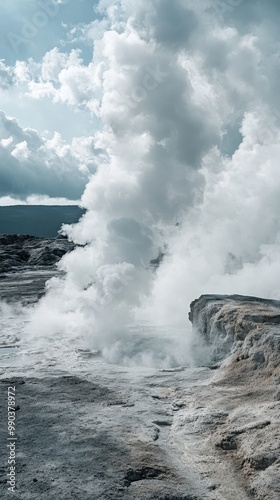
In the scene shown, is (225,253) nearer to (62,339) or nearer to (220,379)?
(62,339)

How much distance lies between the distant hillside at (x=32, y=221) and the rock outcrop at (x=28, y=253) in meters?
100

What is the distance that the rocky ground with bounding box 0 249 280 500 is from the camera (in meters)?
4.65

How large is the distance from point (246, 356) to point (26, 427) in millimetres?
4136

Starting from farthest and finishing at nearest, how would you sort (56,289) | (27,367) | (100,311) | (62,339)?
(56,289) → (100,311) → (62,339) → (27,367)

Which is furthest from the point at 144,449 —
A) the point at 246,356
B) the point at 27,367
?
the point at 27,367

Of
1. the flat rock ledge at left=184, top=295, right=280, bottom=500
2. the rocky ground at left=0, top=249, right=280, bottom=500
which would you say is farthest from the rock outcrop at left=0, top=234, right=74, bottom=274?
the rocky ground at left=0, top=249, right=280, bottom=500

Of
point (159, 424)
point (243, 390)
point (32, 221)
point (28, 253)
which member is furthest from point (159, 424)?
point (32, 221)

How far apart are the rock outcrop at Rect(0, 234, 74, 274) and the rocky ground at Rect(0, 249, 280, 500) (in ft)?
101

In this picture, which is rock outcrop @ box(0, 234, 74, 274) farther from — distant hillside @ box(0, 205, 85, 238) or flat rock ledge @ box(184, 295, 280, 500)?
distant hillside @ box(0, 205, 85, 238)

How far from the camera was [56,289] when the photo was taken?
21.5m

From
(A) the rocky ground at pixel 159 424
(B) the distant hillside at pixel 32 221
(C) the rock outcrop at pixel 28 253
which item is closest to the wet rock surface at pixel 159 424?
(A) the rocky ground at pixel 159 424

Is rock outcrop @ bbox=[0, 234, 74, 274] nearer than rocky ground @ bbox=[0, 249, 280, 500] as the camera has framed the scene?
No

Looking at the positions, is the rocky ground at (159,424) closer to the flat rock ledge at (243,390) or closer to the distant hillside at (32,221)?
the flat rock ledge at (243,390)

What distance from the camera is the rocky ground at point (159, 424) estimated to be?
4.65 meters
